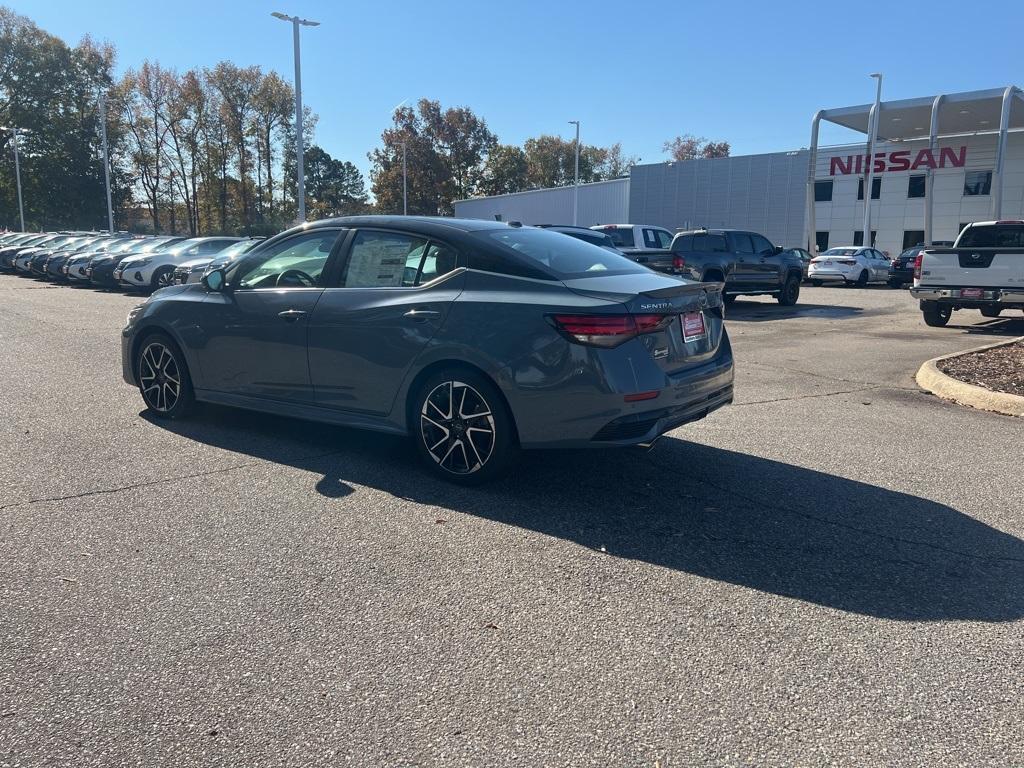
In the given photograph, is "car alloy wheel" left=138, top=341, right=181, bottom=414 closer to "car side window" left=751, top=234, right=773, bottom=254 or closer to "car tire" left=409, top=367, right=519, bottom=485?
"car tire" left=409, top=367, right=519, bottom=485

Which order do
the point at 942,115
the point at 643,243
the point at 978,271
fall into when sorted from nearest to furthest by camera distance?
the point at 978,271, the point at 643,243, the point at 942,115

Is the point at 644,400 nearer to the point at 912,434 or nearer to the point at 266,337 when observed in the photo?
the point at 266,337

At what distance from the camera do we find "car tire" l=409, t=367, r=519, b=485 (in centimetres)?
477

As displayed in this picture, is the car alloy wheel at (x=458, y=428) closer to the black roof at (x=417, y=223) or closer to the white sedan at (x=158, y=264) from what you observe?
the black roof at (x=417, y=223)

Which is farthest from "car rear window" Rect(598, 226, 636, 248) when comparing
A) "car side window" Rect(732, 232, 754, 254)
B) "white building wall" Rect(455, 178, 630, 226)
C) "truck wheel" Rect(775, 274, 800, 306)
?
"white building wall" Rect(455, 178, 630, 226)

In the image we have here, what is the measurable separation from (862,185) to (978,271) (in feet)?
105

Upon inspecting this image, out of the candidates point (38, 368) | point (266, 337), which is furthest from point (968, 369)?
point (38, 368)

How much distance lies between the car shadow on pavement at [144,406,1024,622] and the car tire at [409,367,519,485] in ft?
0.50

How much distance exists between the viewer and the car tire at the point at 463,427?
477 centimetres

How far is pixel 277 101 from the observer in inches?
2522

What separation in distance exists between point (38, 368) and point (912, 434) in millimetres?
9212

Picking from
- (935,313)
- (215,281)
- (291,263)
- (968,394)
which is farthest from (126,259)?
(968,394)

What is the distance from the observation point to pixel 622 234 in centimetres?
1925

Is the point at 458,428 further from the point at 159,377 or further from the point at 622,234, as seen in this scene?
the point at 622,234
